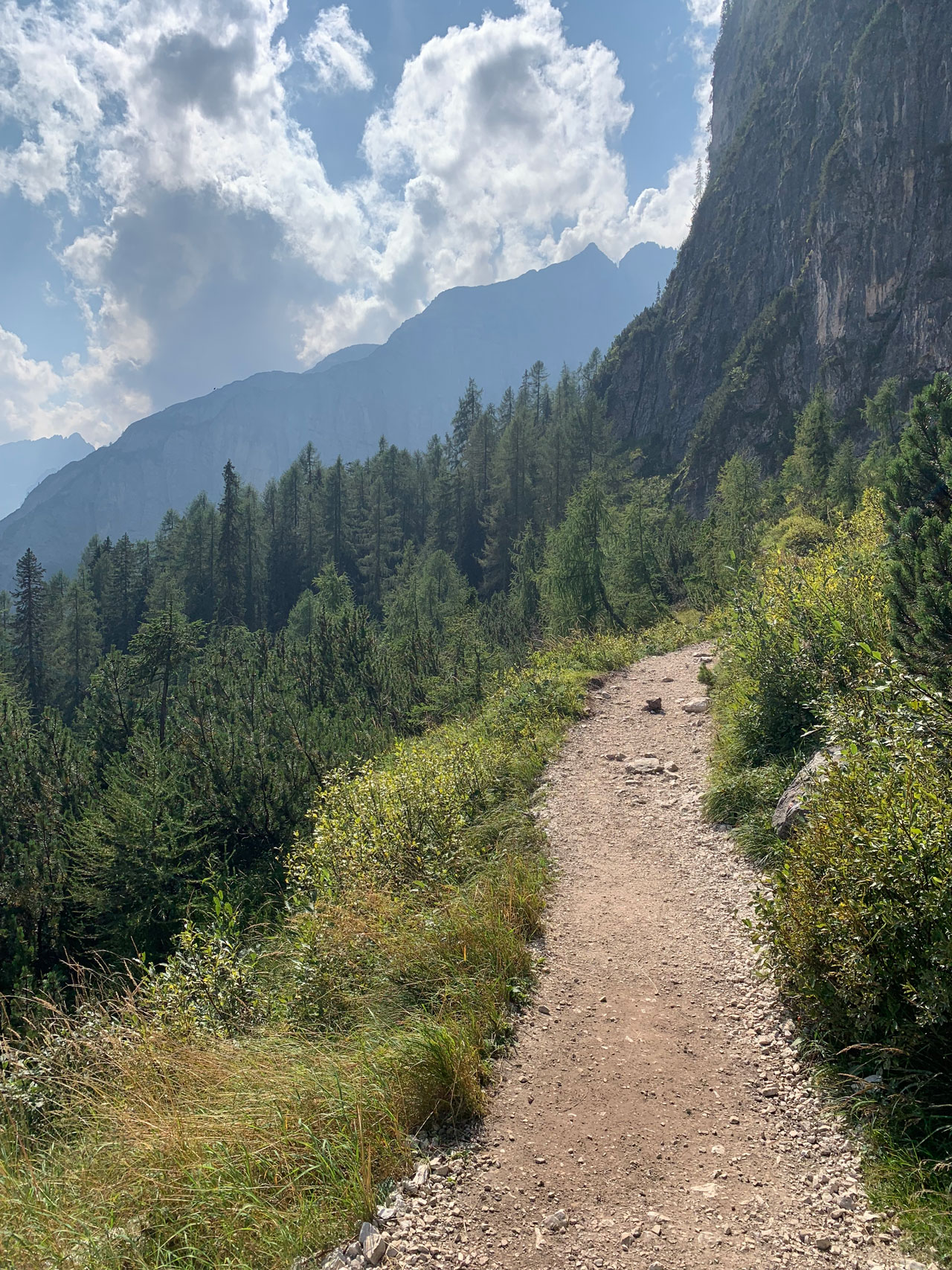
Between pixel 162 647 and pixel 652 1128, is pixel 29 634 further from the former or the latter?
pixel 652 1128

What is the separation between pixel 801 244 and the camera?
7506 cm

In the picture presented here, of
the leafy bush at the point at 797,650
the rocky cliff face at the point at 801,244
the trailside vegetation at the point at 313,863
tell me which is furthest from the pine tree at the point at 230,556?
the leafy bush at the point at 797,650

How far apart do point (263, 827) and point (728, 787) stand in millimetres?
11770

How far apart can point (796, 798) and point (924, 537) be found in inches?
108

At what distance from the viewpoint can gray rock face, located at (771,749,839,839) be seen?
5.43 m

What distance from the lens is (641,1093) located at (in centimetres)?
355

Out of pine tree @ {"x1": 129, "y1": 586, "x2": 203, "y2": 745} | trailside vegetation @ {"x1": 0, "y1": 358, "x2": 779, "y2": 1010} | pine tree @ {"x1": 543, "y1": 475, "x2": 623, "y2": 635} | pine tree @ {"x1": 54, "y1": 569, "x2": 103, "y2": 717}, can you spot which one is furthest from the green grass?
pine tree @ {"x1": 54, "y1": 569, "x2": 103, "y2": 717}

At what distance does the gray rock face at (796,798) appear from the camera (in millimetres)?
5430

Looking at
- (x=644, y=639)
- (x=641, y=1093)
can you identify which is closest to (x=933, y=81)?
(x=644, y=639)

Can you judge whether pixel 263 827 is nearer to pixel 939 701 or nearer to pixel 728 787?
pixel 728 787

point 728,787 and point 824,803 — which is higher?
point 824,803

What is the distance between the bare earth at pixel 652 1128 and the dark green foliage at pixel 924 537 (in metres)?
2.48

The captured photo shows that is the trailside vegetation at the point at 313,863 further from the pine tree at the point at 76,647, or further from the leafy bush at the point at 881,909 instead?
the pine tree at the point at 76,647

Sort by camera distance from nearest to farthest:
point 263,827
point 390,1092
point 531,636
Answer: point 390,1092
point 263,827
point 531,636
